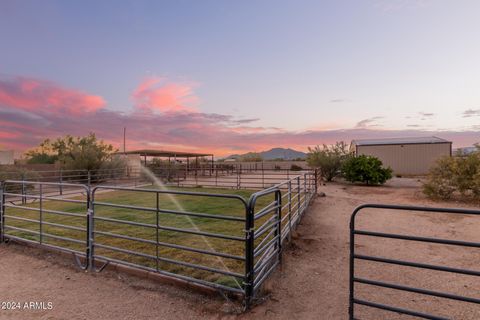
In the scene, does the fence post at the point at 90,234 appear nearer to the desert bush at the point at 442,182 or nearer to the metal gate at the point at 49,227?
the metal gate at the point at 49,227

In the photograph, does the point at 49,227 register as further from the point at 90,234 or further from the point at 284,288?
the point at 284,288

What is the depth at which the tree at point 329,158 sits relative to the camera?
18844 millimetres

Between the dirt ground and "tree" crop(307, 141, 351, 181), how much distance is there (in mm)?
13701

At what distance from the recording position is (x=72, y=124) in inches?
715

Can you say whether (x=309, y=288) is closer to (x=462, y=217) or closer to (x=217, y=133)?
(x=462, y=217)

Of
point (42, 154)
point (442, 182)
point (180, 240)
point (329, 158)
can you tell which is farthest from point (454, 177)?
point (42, 154)

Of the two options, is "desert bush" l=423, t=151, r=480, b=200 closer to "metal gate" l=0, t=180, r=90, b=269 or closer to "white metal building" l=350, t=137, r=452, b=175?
"metal gate" l=0, t=180, r=90, b=269

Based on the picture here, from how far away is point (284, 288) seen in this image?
3293mm

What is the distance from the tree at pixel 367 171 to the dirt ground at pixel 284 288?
11102 millimetres

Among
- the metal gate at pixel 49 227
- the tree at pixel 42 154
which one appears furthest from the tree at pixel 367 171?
the tree at pixel 42 154

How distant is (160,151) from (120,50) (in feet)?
40.0

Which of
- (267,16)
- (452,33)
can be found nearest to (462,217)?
→ (452,33)

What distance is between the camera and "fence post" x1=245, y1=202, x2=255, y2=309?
2.74 meters

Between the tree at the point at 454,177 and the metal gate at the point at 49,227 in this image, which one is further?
the tree at the point at 454,177
